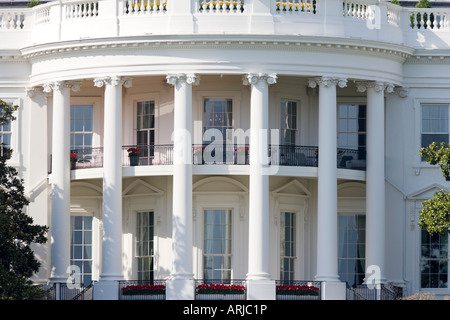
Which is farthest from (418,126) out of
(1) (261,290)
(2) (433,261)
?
(1) (261,290)

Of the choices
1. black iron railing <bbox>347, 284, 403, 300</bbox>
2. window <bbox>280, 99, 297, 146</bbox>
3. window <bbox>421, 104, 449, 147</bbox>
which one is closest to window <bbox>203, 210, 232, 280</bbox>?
window <bbox>280, 99, 297, 146</bbox>

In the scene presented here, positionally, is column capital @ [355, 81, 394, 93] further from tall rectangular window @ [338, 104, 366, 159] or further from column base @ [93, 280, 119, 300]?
column base @ [93, 280, 119, 300]

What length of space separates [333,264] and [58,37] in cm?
1261

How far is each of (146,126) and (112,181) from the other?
3.76 metres

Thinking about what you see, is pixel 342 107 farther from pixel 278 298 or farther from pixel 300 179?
pixel 278 298

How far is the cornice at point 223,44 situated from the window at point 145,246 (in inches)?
273

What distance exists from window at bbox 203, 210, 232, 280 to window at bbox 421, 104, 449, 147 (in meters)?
7.83

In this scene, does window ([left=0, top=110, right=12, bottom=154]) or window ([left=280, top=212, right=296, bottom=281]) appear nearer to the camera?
window ([left=280, top=212, right=296, bottom=281])

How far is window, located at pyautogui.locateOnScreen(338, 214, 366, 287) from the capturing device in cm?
6275

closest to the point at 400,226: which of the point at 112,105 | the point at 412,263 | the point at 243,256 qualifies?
the point at 412,263

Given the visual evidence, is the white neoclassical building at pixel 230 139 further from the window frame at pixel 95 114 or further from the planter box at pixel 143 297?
the planter box at pixel 143 297

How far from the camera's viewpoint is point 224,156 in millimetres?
60969

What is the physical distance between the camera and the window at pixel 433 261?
6272cm

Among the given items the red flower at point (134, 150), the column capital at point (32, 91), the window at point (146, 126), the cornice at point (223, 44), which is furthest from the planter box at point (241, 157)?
the column capital at point (32, 91)
